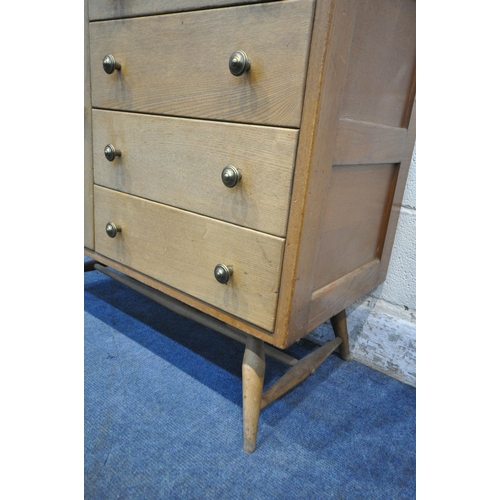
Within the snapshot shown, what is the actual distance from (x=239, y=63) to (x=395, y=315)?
0.79 metres

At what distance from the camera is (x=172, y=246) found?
33.1 inches

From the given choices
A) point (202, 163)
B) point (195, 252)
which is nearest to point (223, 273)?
point (195, 252)

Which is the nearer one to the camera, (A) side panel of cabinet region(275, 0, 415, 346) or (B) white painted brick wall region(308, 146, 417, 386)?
(A) side panel of cabinet region(275, 0, 415, 346)

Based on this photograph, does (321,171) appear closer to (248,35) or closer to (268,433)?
(248,35)

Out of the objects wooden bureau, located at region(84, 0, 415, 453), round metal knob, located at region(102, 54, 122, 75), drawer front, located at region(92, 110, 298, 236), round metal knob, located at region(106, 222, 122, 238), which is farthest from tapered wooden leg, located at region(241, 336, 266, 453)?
round metal knob, located at region(102, 54, 122, 75)

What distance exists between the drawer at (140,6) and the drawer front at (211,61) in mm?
11

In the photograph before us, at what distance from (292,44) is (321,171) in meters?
0.19

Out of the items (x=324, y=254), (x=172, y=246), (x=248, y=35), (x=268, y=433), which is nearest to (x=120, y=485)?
(x=268, y=433)

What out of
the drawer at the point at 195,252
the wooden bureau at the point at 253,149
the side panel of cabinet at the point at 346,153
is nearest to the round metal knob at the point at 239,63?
the wooden bureau at the point at 253,149

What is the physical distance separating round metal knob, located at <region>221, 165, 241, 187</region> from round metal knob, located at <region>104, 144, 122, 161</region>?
0.35 m

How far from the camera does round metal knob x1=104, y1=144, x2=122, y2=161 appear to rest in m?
0.91

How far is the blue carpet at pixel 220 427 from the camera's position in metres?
0.73

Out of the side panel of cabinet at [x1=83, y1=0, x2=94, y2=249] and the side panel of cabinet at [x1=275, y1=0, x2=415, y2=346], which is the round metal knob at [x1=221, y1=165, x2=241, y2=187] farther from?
the side panel of cabinet at [x1=83, y1=0, x2=94, y2=249]

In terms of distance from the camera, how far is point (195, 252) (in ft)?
2.62
